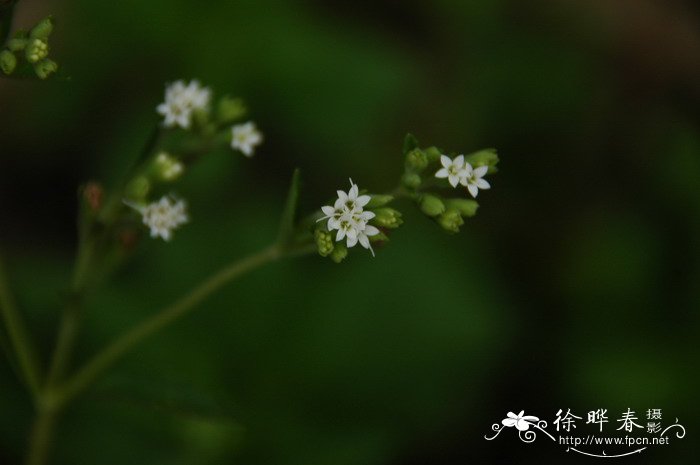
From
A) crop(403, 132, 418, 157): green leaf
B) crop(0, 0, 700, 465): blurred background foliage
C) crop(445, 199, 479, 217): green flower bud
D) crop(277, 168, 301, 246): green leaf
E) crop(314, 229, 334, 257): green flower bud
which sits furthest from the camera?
crop(0, 0, 700, 465): blurred background foliage

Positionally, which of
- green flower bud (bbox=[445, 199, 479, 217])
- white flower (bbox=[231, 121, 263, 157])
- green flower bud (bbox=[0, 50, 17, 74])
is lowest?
green flower bud (bbox=[0, 50, 17, 74])

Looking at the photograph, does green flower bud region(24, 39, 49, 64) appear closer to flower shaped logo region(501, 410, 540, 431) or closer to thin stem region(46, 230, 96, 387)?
thin stem region(46, 230, 96, 387)

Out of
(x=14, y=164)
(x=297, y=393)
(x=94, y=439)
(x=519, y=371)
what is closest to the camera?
(x=94, y=439)

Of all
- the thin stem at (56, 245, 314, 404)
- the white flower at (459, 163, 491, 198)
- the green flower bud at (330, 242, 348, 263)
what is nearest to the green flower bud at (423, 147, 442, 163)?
the white flower at (459, 163, 491, 198)

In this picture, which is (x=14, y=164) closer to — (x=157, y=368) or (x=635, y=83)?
(x=157, y=368)

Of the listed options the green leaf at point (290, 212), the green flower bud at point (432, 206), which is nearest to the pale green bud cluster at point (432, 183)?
the green flower bud at point (432, 206)

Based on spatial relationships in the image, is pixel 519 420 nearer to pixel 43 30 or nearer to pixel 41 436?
pixel 41 436

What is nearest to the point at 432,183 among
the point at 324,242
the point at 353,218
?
the point at 353,218

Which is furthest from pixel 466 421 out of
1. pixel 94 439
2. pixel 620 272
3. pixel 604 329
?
pixel 94 439

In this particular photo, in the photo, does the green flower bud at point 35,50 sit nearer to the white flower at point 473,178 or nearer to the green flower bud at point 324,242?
the green flower bud at point 324,242
